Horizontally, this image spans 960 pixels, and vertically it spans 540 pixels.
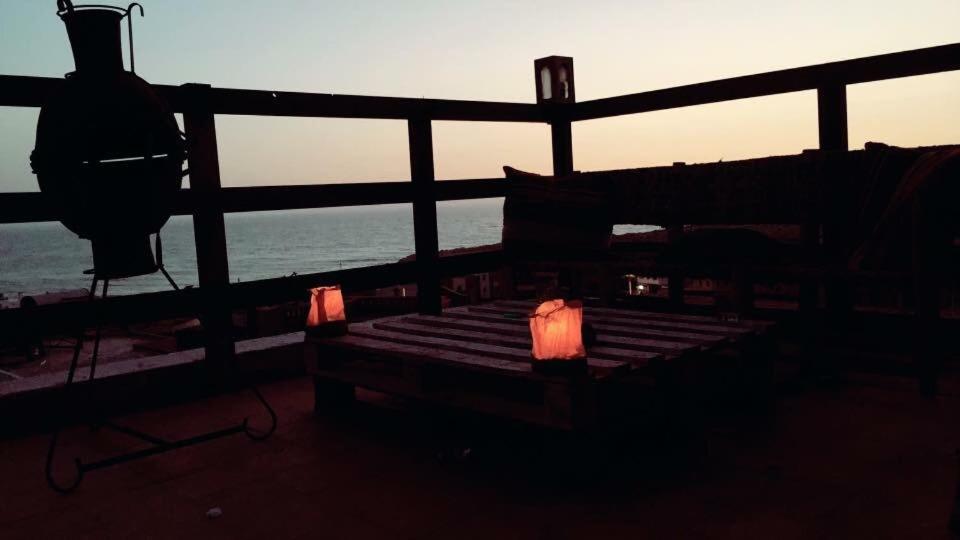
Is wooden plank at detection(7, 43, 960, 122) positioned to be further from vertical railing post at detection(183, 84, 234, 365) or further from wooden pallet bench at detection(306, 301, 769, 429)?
wooden pallet bench at detection(306, 301, 769, 429)

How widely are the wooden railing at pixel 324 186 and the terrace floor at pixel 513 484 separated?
0.64m

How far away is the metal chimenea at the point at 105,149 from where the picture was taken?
2.31 m

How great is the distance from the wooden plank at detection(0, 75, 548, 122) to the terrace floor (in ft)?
4.28

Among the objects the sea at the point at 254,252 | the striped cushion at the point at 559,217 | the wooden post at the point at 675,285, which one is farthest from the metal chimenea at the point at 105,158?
the sea at the point at 254,252

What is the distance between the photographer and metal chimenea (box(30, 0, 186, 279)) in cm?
231

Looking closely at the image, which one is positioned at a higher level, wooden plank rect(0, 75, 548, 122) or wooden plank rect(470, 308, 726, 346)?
wooden plank rect(0, 75, 548, 122)

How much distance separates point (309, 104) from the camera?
3.44 metres

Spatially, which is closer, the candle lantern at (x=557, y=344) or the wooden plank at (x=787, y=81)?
the candle lantern at (x=557, y=344)

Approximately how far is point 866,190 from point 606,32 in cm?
479

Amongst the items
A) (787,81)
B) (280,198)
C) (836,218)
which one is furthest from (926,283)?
(280,198)

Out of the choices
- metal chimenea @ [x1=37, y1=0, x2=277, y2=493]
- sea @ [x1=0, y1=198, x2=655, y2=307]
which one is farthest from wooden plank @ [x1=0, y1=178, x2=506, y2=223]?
sea @ [x1=0, y1=198, x2=655, y2=307]

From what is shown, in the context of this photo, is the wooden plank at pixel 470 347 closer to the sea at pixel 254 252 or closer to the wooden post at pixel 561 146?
the wooden post at pixel 561 146

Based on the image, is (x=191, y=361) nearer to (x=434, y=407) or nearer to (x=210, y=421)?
(x=210, y=421)

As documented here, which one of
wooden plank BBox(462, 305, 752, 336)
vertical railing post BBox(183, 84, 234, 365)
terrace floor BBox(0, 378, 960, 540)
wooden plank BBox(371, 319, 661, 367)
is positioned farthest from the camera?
vertical railing post BBox(183, 84, 234, 365)
